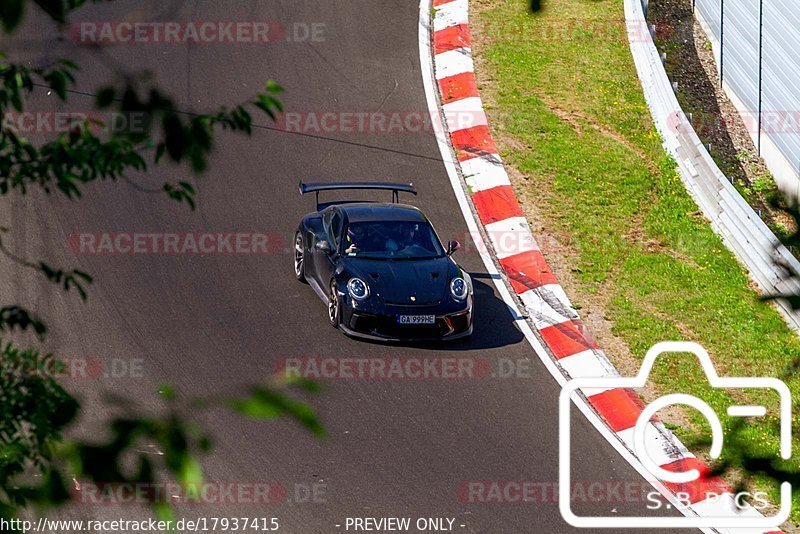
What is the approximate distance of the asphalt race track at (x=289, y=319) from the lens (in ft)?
31.3

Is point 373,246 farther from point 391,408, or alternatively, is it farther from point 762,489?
point 762,489

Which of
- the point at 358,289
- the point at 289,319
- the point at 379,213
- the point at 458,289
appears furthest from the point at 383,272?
the point at 289,319

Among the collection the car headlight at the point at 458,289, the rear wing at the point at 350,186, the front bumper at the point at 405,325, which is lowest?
the front bumper at the point at 405,325

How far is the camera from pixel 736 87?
16.8 metres

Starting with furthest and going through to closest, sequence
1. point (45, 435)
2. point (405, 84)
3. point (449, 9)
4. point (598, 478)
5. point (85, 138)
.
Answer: point (449, 9) < point (405, 84) < point (598, 478) < point (85, 138) < point (45, 435)

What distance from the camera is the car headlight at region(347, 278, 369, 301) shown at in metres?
11.6

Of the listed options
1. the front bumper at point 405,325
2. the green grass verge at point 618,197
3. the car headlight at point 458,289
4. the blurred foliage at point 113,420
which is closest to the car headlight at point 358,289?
the front bumper at point 405,325

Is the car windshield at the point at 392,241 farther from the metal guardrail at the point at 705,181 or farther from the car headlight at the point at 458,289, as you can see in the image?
the metal guardrail at the point at 705,181

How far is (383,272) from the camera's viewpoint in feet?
39.1

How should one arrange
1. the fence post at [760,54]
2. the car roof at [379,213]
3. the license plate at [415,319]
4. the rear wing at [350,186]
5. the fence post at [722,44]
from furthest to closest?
1. the fence post at [722,44]
2. the fence post at [760,54]
3. the rear wing at [350,186]
4. the car roof at [379,213]
5. the license plate at [415,319]

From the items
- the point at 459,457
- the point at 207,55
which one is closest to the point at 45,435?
the point at 459,457

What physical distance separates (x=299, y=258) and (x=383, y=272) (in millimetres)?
1557

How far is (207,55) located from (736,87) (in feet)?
28.2

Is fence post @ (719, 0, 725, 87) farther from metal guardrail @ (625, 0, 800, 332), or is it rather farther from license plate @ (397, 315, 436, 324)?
license plate @ (397, 315, 436, 324)
